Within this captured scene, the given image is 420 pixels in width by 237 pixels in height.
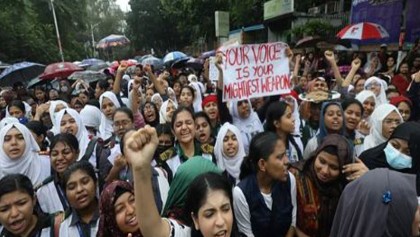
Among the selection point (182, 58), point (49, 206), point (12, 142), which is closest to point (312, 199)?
point (49, 206)

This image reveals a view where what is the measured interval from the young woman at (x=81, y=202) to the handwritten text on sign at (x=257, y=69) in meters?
2.12

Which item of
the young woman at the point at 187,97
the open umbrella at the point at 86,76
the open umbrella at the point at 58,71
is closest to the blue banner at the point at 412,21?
the young woman at the point at 187,97

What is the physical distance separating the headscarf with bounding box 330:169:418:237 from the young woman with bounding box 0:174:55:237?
1.78m

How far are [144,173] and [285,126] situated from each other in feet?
6.31

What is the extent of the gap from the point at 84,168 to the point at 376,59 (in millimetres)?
7520

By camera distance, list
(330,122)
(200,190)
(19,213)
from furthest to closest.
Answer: (330,122) < (19,213) < (200,190)

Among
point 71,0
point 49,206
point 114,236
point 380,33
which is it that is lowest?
point 49,206

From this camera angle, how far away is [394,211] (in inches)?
63.8

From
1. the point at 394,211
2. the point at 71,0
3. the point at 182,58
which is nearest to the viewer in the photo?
the point at 394,211

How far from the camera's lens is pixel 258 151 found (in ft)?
7.83

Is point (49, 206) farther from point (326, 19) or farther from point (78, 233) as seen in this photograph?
point (326, 19)

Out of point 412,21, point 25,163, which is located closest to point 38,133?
point 25,163

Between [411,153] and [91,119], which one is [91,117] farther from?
[411,153]

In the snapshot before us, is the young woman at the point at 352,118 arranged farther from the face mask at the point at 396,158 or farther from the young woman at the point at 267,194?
the young woman at the point at 267,194
